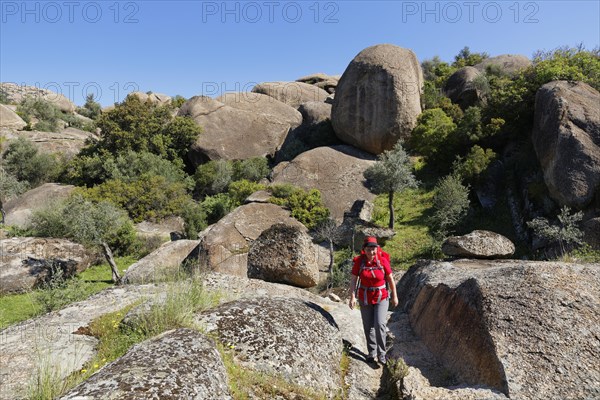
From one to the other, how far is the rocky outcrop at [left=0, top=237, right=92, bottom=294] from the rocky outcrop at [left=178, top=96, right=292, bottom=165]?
48.7 feet

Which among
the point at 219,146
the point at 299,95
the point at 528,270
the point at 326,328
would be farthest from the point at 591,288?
the point at 299,95

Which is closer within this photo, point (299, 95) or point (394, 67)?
point (394, 67)

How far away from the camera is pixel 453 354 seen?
188 inches

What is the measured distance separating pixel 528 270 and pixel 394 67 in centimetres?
2452

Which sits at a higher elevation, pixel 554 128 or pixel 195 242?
pixel 554 128

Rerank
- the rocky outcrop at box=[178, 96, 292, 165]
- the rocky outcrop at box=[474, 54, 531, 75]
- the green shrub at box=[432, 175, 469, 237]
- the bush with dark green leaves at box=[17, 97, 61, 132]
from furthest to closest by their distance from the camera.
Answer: the bush with dark green leaves at box=[17, 97, 61, 132] < the rocky outcrop at box=[474, 54, 531, 75] < the rocky outcrop at box=[178, 96, 292, 165] < the green shrub at box=[432, 175, 469, 237]

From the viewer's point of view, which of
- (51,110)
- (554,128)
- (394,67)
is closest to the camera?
(554,128)

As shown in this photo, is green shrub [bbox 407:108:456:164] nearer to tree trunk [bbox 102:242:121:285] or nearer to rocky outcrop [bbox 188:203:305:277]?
rocky outcrop [bbox 188:203:305:277]

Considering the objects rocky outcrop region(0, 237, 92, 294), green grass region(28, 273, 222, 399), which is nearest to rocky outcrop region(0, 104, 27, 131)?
rocky outcrop region(0, 237, 92, 294)

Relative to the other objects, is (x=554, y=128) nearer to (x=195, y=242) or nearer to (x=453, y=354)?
(x=453, y=354)

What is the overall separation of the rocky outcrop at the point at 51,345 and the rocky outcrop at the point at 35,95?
6671cm

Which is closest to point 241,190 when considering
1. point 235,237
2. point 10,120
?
point 235,237

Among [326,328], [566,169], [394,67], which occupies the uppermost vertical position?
[394,67]

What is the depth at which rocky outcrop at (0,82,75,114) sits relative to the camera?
62.7m
